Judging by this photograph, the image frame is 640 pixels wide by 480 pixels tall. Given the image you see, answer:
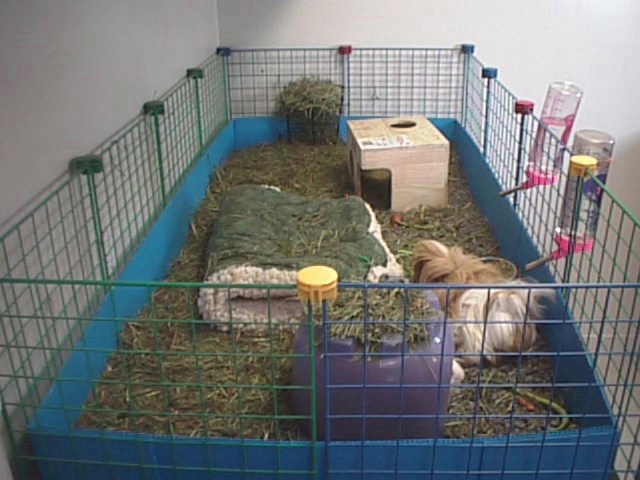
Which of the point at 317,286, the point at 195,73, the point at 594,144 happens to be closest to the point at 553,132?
the point at 594,144

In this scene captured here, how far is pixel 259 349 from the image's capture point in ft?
6.33

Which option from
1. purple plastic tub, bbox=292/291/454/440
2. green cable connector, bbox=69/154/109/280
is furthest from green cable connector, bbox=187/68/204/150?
purple plastic tub, bbox=292/291/454/440

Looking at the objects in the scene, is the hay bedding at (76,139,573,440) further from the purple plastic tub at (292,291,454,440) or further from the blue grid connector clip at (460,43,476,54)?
the blue grid connector clip at (460,43,476,54)

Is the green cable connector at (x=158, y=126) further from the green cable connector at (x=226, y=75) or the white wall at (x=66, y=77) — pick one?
the green cable connector at (x=226, y=75)

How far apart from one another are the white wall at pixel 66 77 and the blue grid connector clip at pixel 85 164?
0.02 meters

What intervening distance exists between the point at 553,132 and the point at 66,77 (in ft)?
6.35

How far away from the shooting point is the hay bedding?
1480 mm

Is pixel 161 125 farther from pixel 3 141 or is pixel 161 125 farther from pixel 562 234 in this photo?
pixel 562 234

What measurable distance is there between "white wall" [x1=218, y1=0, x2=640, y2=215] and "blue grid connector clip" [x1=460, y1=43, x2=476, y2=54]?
0.09 feet

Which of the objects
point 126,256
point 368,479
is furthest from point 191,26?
point 368,479

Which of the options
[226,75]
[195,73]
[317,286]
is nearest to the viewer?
[317,286]

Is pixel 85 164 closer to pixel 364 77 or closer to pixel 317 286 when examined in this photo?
pixel 317 286

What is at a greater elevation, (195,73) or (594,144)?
(195,73)

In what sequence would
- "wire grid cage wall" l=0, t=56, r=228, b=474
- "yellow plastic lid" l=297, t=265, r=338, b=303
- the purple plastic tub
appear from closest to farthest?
"yellow plastic lid" l=297, t=265, r=338, b=303, the purple plastic tub, "wire grid cage wall" l=0, t=56, r=228, b=474
